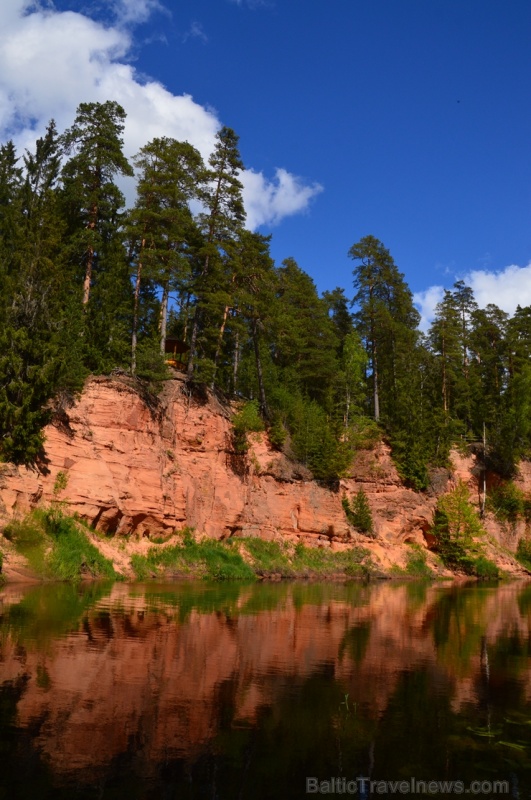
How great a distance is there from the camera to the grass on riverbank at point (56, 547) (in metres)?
24.4

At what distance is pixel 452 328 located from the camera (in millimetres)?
65875

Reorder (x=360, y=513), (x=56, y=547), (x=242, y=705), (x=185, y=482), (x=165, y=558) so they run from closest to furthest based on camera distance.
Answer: (x=242, y=705), (x=56, y=547), (x=165, y=558), (x=185, y=482), (x=360, y=513)

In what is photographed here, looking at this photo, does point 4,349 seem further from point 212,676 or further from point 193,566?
point 212,676

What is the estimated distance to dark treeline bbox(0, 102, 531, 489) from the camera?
108 ft

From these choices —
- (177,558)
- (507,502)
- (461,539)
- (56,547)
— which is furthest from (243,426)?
(507,502)

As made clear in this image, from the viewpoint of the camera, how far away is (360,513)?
4916 centimetres

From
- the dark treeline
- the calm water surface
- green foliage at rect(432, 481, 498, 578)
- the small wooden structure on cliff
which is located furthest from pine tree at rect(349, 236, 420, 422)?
the calm water surface

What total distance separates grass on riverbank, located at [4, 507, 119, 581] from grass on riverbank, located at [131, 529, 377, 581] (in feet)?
11.0

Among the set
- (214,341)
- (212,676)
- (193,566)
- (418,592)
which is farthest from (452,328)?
(212,676)

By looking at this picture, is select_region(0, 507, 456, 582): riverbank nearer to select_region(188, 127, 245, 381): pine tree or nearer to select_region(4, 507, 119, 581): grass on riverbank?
select_region(4, 507, 119, 581): grass on riverbank

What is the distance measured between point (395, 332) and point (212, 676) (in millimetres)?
55408

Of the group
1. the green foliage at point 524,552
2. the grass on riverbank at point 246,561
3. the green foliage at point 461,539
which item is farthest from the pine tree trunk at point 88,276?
the green foliage at point 524,552

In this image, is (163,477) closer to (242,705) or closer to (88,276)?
(88,276)

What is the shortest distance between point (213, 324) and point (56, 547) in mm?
29001
